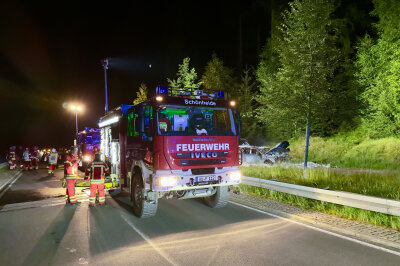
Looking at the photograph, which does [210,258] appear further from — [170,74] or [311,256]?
[170,74]

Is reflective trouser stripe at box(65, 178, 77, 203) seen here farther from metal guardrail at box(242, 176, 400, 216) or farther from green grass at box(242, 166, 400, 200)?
green grass at box(242, 166, 400, 200)

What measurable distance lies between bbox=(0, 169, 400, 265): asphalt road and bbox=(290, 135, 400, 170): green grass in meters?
10.2

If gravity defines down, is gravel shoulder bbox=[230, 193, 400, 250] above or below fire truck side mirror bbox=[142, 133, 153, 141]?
below

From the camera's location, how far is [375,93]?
17.7m

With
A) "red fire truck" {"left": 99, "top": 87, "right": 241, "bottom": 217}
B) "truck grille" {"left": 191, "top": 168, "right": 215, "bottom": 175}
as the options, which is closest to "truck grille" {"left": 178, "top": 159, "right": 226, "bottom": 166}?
"red fire truck" {"left": 99, "top": 87, "right": 241, "bottom": 217}

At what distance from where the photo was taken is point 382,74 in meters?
17.1

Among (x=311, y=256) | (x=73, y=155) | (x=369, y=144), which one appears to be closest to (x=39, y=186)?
(x=73, y=155)

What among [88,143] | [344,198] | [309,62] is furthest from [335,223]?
[88,143]

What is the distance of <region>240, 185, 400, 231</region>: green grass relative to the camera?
5712 mm

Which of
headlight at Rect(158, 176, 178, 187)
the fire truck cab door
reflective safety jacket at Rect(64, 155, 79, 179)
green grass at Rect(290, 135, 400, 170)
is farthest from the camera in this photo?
green grass at Rect(290, 135, 400, 170)

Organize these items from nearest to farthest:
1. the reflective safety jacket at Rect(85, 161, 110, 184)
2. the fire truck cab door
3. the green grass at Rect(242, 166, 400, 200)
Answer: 1. the fire truck cab door
2. the green grass at Rect(242, 166, 400, 200)
3. the reflective safety jacket at Rect(85, 161, 110, 184)

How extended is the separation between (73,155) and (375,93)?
17343 mm

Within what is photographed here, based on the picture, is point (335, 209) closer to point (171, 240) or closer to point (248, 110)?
point (171, 240)

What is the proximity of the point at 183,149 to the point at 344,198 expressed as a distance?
3597mm
